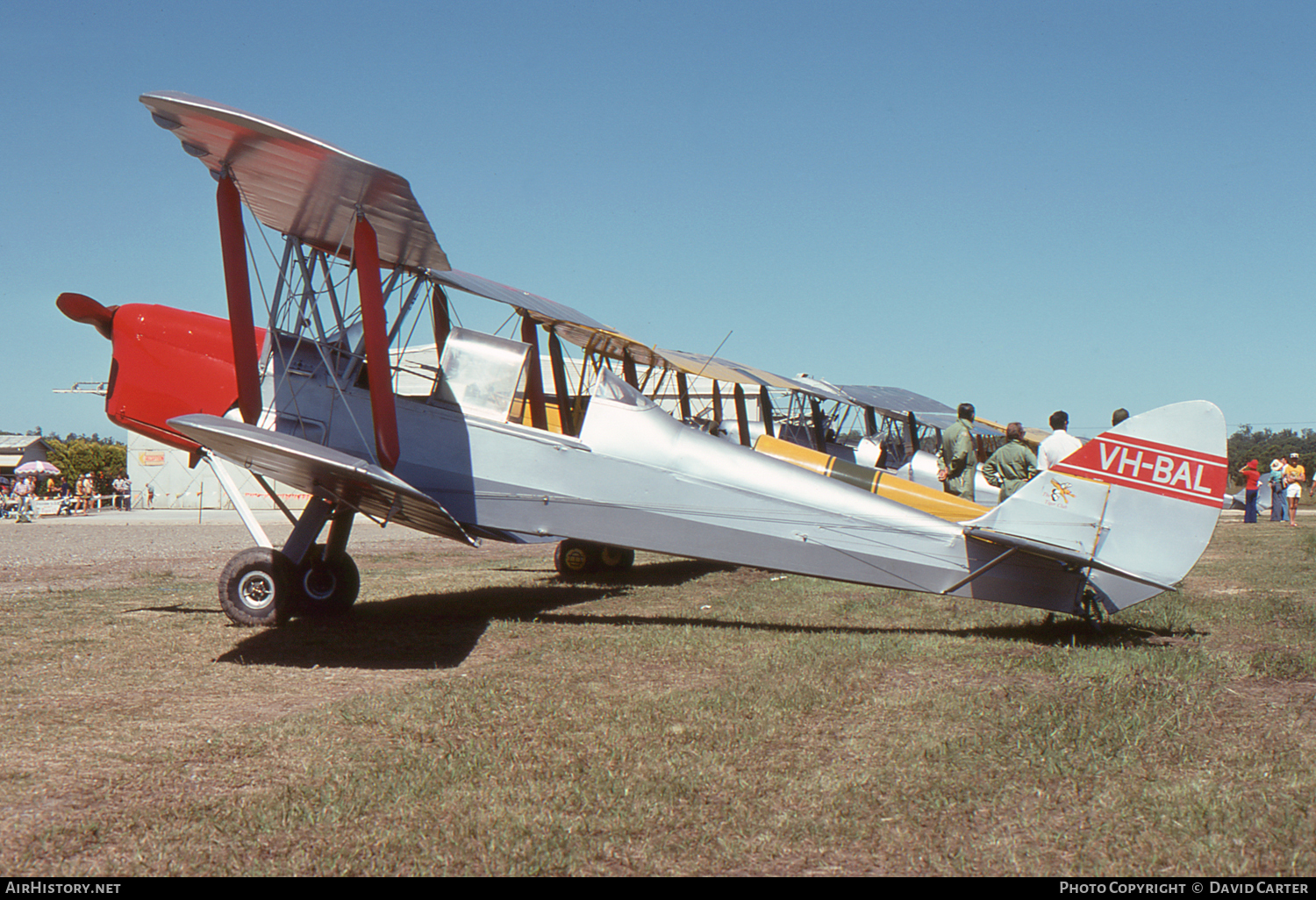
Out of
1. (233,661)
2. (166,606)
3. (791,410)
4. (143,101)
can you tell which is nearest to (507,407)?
(233,661)

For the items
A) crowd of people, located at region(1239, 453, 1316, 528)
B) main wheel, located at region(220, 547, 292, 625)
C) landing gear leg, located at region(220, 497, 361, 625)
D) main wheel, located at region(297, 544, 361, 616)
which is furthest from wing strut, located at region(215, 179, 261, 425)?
crowd of people, located at region(1239, 453, 1316, 528)

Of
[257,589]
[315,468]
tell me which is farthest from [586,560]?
[315,468]

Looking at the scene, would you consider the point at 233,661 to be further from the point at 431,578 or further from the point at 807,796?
the point at 431,578

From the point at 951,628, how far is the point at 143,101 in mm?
6267

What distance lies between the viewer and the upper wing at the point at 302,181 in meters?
5.60

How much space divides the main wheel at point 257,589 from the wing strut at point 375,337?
1.26 meters

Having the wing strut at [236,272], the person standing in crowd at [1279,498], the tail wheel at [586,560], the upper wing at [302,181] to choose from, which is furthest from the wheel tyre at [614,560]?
the person standing in crowd at [1279,498]

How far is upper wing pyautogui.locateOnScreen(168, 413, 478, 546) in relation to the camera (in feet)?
17.8

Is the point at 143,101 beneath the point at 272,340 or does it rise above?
above

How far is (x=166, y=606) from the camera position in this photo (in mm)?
7816

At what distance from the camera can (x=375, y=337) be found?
6297mm

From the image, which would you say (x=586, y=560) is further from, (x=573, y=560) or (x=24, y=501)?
(x=24, y=501)

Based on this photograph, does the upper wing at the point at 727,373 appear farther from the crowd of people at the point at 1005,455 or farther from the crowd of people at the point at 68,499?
the crowd of people at the point at 68,499

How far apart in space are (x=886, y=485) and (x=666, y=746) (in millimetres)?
6055
